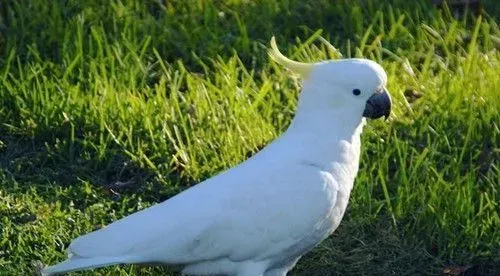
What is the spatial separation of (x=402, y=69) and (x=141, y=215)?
5.52ft

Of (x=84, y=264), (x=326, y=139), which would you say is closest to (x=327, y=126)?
(x=326, y=139)

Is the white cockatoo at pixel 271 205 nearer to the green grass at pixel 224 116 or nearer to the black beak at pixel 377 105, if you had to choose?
the black beak at pixel 377 105

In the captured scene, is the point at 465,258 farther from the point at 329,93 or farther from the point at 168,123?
the point at 168,123

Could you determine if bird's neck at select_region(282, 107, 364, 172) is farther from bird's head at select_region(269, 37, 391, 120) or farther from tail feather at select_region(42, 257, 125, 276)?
tail feather at select_region(42, 257, 125, 276)

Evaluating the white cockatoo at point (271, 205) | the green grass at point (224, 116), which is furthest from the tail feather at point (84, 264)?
the green grass at point (224, 116)

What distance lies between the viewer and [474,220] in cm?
396

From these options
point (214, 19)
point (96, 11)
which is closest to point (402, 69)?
point (214, 19)

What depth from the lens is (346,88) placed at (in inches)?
138

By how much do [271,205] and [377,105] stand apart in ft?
1.36

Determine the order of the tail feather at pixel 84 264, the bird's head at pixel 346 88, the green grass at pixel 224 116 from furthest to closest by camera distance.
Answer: the green grass at pixel 224 116 → the bird's head at pixel 346 88 → the tail feather at pixel 84 264

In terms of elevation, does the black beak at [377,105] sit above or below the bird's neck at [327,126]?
above

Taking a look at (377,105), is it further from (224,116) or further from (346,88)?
(224,116)

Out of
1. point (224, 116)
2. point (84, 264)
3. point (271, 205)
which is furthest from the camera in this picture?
point (224, 116)

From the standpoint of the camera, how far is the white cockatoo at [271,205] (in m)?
3.38
